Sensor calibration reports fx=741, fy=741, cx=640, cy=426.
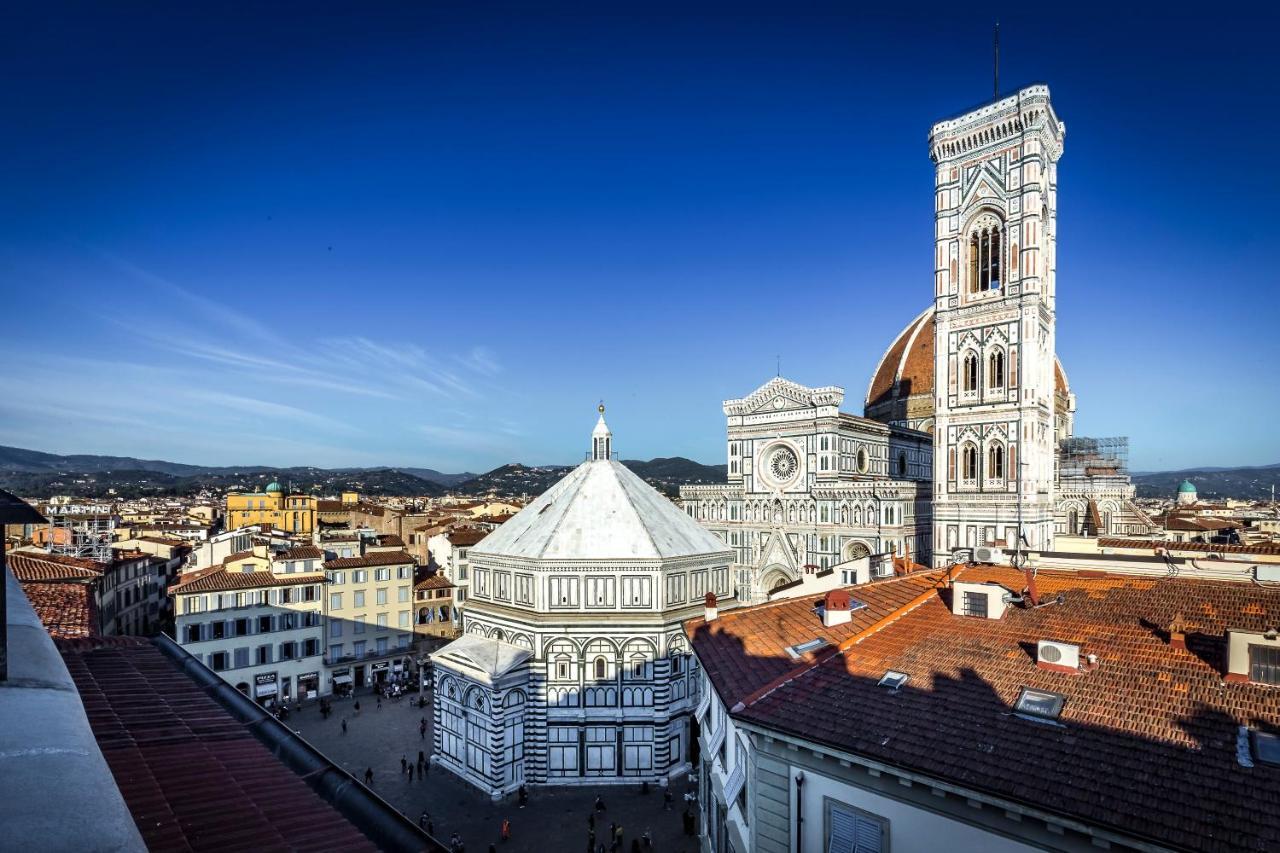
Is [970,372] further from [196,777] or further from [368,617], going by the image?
[196,777]

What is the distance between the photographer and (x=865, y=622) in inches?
632

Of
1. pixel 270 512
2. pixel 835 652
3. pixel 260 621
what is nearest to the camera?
pixel 835 652

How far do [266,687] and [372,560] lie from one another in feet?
28.6

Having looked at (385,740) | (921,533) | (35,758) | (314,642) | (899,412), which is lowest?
(385,740)

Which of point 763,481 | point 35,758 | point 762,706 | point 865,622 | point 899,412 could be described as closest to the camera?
point 35,758

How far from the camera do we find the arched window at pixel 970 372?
162 ft

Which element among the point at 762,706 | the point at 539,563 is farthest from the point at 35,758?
the point at 539,563

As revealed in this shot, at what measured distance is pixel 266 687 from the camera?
133 feet

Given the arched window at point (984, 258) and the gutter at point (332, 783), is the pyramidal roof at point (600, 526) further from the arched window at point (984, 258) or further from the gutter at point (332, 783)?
the arched window at point (984, 258)

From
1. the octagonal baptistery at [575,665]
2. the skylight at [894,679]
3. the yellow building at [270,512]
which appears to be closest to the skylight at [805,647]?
the skylight at [894,679]

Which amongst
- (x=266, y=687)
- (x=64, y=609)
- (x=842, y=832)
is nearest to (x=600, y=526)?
(x=64, y=609)

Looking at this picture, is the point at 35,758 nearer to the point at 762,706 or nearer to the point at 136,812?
the point at 136,812

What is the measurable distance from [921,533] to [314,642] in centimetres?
4030

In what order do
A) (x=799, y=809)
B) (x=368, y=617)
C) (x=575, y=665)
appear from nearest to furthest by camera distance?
1. (x=799, y=809)
2. (x=575, y=665)
3. (x=368, y=617)
